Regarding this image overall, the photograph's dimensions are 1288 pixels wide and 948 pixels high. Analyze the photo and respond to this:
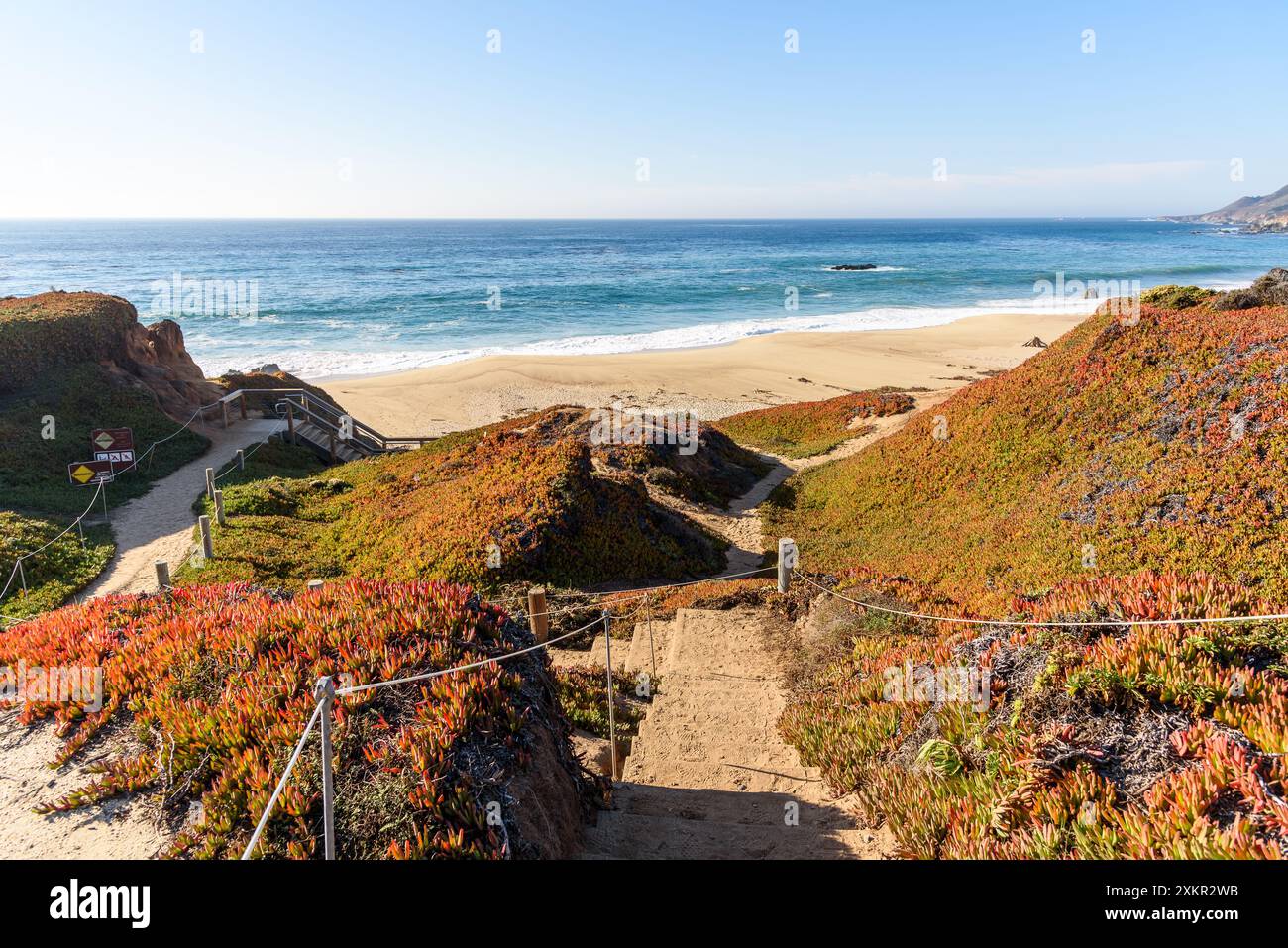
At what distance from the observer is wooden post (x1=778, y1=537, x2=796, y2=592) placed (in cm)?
1309

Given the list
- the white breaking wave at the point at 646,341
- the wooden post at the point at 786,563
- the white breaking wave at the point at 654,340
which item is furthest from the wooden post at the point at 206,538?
A: the white breaking wave at the point at 646,341

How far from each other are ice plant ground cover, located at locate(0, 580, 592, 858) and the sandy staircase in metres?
1.05

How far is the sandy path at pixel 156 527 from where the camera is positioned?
1484 cm

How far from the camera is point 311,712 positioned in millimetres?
5727

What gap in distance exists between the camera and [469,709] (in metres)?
5.74

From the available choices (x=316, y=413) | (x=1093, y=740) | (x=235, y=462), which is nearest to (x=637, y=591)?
(x=1093, y=740)

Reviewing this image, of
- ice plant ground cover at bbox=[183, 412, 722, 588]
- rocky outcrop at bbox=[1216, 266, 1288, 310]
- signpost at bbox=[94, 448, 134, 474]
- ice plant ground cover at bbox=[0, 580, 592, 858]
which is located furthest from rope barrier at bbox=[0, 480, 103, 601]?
rocky outcrop at bbox=[1216, 266, 1288, 310]

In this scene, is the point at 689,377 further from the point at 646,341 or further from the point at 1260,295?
the point at 1260,295

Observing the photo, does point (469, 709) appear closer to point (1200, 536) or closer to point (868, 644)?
point (868, 644)

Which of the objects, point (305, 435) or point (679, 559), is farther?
point (305, 435)

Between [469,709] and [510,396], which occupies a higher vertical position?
[510,396]

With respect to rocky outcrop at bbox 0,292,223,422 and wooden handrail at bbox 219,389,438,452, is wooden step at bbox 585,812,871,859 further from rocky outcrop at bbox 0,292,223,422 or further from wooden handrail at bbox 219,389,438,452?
rocky outcrop at bbox 0,292,223,422

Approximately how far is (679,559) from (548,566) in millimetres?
3373
